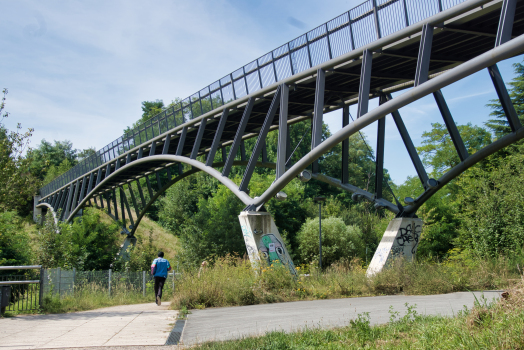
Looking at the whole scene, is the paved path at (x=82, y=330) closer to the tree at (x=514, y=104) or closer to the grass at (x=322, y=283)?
the grass at (x=322, y=283)

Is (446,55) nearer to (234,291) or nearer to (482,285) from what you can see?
(482,285)

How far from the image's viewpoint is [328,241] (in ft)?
130

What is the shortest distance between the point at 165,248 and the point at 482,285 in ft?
130

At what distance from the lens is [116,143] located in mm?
32906

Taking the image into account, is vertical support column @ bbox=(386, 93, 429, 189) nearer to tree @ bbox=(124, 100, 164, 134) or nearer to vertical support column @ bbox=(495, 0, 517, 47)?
vertical support column @ bbox=(495, 0, 517, 47)

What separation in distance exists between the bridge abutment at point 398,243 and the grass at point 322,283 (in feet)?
4.17

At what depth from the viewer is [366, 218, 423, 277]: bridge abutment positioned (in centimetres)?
1480

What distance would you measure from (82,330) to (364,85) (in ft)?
30.8

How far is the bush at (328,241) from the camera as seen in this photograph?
3878cm

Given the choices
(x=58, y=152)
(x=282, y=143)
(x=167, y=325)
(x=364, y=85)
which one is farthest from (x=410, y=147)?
(x=58, y=152)

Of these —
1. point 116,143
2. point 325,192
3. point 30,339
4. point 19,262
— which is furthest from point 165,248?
point 30,339

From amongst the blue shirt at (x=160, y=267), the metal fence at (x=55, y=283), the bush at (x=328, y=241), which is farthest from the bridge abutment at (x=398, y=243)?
the bush at (x=328, y=241)

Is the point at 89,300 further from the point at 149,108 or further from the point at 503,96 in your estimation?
the point at 149,108

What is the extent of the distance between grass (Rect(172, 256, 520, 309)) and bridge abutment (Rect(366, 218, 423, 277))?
4.17 feet
